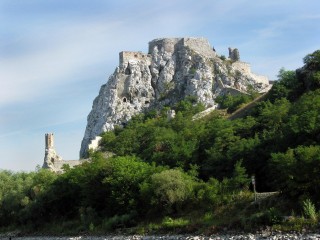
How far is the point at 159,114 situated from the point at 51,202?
127ft

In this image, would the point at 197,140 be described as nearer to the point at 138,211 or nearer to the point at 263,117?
the point at 263,117

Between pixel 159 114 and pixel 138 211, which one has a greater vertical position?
pixel 159 114

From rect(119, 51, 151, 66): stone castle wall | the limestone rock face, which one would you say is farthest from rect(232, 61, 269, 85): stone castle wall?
rect(119, 51, 151, 66): stone castle wall

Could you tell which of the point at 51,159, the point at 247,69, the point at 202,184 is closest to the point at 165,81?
the point at 247,69

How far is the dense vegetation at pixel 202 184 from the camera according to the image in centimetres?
2433

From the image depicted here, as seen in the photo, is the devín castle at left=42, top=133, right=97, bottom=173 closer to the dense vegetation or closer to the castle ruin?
the castle ruin

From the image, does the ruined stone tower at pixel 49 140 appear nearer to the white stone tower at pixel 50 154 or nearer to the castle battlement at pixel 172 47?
the white stone tower at pixel 50 154

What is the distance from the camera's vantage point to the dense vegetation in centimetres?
2433

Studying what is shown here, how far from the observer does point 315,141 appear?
90.6 feet

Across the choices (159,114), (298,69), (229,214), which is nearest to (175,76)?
(159,114)

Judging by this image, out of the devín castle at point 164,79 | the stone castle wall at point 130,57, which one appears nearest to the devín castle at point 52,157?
the devín castle at point 164,79

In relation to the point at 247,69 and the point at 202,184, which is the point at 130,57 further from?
the point at 202,184

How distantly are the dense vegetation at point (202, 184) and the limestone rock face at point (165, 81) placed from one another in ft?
95.8

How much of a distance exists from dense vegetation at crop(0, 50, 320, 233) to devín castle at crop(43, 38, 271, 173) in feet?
95.1
